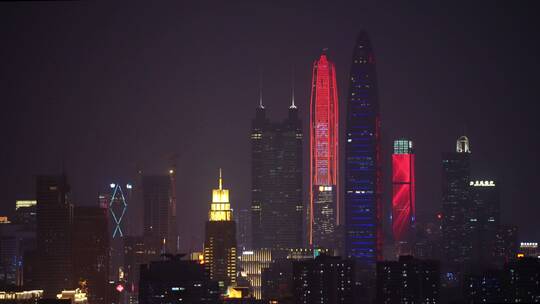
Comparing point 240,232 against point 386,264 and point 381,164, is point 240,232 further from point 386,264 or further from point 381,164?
point 386,264

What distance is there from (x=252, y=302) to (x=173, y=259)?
314 cm

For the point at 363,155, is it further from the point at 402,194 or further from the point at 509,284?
the point at 509,284

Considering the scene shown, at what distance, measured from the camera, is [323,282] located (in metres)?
49.1

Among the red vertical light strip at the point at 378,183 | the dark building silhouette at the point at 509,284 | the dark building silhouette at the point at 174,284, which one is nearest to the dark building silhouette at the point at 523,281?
the dark building silhouette at the point at 509,284

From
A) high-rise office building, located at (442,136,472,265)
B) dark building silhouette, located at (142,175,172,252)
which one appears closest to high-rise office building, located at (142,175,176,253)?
dark building silhouette, located at (142,175,172,252)

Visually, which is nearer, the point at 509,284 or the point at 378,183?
the point at 509,284

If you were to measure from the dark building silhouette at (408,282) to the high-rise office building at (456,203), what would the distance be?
868cm

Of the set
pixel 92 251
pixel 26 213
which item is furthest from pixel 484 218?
pixel 26 213

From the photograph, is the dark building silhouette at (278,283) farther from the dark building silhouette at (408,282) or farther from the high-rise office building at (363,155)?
the high-rise office building at (363,155)

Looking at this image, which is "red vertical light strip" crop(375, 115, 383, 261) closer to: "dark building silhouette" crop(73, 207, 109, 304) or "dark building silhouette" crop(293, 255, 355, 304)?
"dark building silhouette" crop(73, 207, 109, 304)

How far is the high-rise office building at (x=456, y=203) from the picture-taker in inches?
2253

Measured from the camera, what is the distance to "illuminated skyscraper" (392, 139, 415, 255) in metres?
60.1

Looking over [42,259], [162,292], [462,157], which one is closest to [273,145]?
[462,157]

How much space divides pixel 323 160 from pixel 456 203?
6525mm
